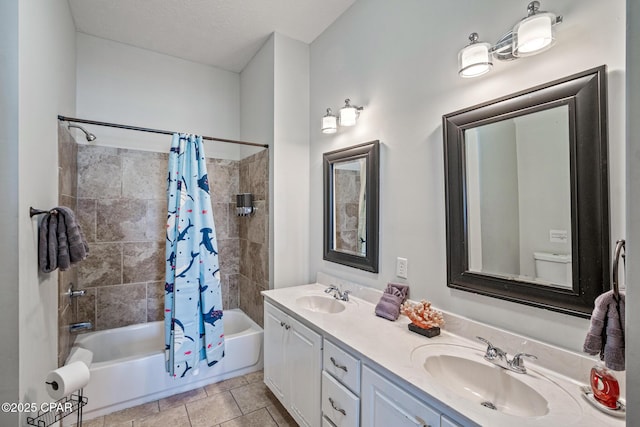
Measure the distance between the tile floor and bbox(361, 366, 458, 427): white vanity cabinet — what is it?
0.99 m

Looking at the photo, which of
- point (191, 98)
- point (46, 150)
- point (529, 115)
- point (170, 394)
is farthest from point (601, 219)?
point (191, 98)

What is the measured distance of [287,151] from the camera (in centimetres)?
253

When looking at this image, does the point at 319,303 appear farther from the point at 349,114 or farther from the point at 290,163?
the point at 349,114

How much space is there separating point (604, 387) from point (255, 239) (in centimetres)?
246

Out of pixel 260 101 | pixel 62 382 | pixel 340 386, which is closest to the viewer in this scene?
pixel 62 382

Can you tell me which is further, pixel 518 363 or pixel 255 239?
pixel 255 239

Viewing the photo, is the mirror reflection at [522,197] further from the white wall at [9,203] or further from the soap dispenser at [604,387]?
the white wall at [9,203]

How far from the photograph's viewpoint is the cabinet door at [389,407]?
39.0 inches

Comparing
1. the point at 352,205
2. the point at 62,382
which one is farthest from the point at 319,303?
the point at 62,382

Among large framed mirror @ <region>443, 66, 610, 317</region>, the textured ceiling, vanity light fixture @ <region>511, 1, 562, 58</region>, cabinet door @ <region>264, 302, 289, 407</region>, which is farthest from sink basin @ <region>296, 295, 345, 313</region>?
the textured ceiling

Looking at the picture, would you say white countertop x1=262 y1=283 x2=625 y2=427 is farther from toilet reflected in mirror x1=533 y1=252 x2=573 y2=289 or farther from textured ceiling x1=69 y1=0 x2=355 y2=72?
textured ceiling x1=69 y1=0 x2=355 y2=72

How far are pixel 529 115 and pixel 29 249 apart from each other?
2.18 metres

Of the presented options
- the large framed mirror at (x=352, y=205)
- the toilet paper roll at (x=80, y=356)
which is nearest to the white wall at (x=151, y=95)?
the large framed mirror at (x=352, y=205)

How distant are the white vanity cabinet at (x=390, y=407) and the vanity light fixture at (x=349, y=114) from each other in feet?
4.96
